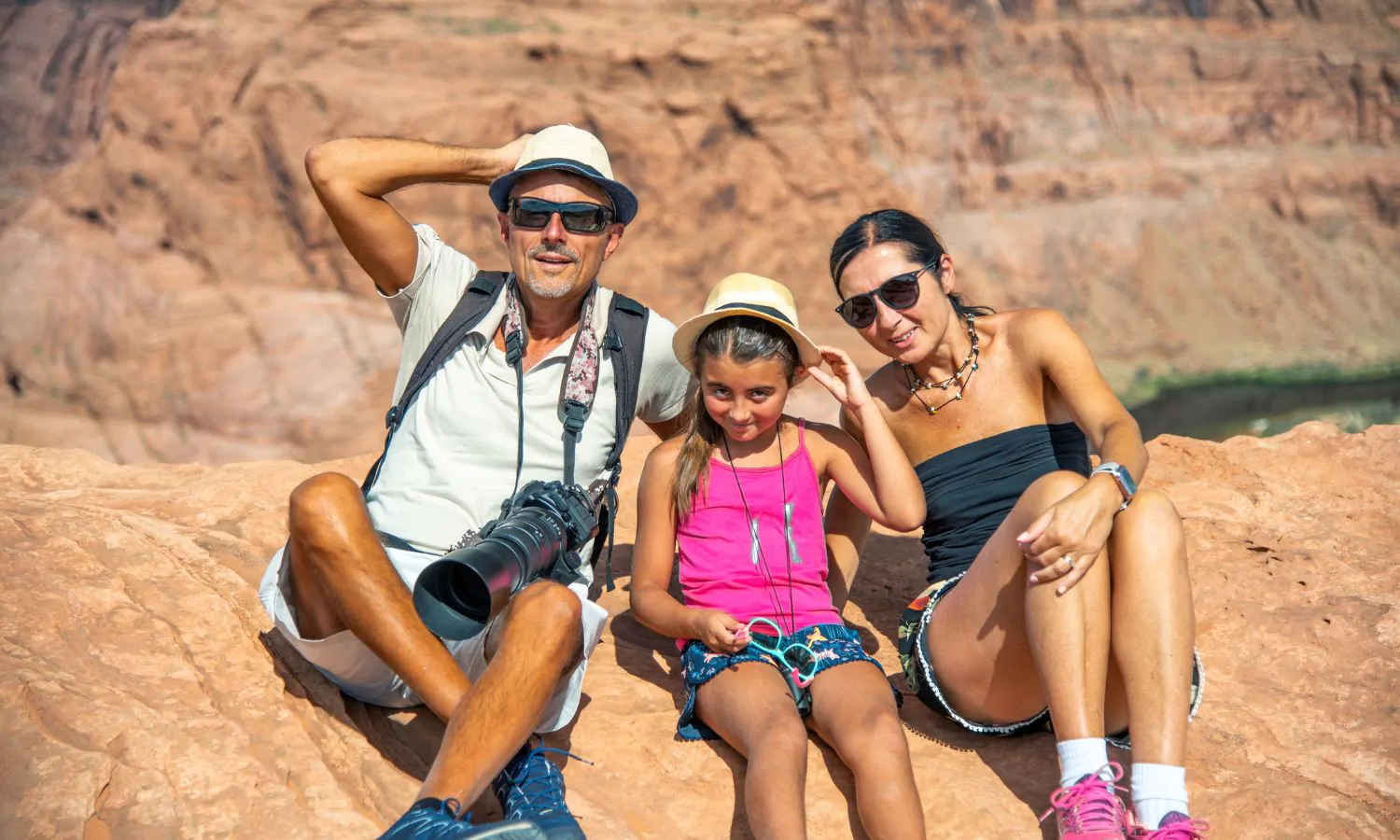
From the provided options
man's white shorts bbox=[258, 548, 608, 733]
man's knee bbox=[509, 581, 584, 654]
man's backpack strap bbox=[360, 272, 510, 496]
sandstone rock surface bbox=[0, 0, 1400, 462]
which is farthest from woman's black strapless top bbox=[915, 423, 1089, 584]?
sandstone rock surface bbox=[0, 0, 1400, 462]

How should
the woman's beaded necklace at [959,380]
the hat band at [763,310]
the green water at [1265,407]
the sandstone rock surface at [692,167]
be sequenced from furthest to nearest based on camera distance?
1. the green water at [1265,407]
2. the sandstone rock surface at [692,167]
3. the woman's beaded necklace at [959,380]
4. the hat band at [763,310]

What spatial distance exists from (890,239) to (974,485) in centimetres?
77

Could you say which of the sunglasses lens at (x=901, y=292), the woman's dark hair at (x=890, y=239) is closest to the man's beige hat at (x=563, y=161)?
the woman's dark hair at (x=890, y=239)

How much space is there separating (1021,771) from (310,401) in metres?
16.6

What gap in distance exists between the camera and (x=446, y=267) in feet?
11.4

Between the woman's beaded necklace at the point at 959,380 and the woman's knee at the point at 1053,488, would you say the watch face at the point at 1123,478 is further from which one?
the woman's beaded necklace at the point at 959,380

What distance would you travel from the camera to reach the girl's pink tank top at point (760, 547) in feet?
10.5

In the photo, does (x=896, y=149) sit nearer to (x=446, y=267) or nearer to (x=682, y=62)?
(x=682, y=62)

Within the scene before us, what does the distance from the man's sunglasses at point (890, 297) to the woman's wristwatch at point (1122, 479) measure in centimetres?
78

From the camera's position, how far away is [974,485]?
345 cm

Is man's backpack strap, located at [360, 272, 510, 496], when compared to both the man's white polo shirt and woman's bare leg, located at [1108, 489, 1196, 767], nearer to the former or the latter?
the man's white polo shirt

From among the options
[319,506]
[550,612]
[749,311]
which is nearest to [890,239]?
[749,311]

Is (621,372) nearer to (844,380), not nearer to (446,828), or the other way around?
(844,380)

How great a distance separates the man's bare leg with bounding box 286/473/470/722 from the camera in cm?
279
